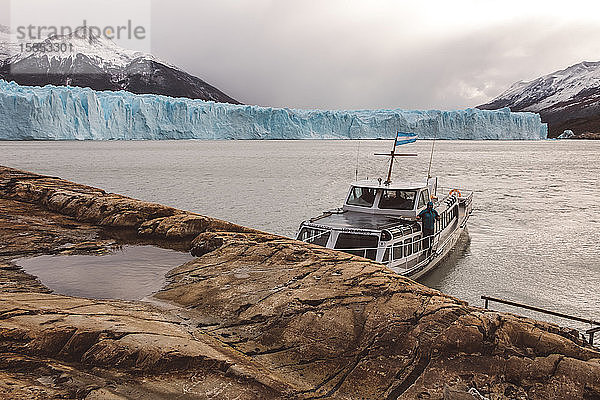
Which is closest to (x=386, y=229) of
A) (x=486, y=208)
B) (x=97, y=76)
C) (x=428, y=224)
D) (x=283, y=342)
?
(x=428, y=224)

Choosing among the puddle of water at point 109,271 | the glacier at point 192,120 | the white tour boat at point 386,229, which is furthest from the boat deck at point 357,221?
the glacier at point 192,120

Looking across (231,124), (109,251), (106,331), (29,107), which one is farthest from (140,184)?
(231,124)

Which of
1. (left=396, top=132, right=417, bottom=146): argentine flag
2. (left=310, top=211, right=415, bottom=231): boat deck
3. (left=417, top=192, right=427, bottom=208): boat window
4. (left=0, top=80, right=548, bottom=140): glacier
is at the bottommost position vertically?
(left=310, top=211, right=415, bottom=231): boat deck

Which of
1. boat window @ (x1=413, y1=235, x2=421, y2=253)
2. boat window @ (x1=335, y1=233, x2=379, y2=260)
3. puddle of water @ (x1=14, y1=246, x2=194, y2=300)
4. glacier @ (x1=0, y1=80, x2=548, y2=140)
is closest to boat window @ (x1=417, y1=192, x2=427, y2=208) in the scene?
boat window @ (x1=413, y1=235, x2=421, y2=253)

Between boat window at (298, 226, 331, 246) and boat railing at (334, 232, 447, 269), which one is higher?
boat window at (298, 226, 331, 246)

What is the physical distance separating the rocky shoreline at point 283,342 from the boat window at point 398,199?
28.2 feet

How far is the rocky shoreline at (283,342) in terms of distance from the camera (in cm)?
350

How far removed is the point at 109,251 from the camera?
24.9 ft

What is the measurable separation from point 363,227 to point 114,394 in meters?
9.97

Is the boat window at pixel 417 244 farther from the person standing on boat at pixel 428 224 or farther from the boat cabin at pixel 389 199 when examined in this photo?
the boat cabin at pixel 389 199

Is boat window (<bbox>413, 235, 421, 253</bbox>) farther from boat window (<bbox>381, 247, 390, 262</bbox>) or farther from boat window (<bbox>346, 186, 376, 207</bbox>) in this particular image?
boat window (<bbox>346, 186, 376, 207</bbox>)

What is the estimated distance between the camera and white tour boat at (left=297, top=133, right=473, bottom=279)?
12.2 meters

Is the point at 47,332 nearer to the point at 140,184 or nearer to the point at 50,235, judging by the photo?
the point at 50,235

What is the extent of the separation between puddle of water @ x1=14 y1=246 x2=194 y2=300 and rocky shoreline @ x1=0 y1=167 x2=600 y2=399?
11.7 inches
